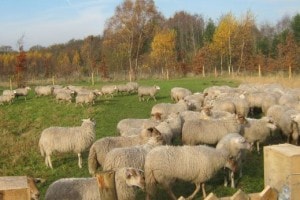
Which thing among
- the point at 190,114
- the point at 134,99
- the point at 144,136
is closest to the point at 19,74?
the point at 134,99

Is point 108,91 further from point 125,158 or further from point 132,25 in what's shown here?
point 132,25

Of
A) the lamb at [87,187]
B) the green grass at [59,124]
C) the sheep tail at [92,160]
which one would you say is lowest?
the green grass at [59,124]

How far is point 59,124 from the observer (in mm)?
18453

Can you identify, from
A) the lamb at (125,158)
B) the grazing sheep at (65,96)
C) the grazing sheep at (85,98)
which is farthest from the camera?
the grazing sheep at (65,96)

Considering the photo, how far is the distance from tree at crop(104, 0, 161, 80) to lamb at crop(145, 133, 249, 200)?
1840 inches

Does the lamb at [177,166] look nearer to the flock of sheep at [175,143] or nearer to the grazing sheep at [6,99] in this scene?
the flock of sheep at [175,143]

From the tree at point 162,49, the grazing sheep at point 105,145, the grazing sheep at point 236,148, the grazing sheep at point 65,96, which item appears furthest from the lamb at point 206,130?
the tree at point 162,49

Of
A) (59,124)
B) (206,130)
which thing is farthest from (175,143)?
(59,124)

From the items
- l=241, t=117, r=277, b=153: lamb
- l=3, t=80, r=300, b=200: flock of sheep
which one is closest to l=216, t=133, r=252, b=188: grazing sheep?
l=3, t=80, r=300, b=200: flock of sheep

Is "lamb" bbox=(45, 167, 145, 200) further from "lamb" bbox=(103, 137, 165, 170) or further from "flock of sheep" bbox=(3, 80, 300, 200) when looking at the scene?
"lamb" bbox=(103, 137, 165, 170)

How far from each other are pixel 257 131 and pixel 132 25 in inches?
1788

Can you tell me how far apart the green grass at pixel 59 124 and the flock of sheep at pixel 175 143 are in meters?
0.41

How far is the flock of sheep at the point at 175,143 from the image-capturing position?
6683 millimetres

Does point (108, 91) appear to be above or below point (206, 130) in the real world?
above
